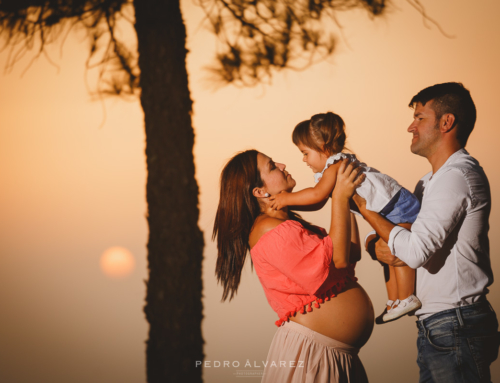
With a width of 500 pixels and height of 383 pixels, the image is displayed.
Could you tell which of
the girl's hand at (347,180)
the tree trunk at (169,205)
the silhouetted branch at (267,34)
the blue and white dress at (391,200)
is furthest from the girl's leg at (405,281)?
the silhouetted branch at (267,34)

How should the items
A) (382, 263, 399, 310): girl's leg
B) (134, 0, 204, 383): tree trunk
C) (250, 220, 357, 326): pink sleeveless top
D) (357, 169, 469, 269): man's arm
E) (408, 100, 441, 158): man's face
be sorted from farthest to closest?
(134, 0, 204, 383): tree trunk → (382, 263, 399, 310): girl's leg → (408, 100, 441, 158): man's face → (250, 220, 357, 326): pink sleeveless top → (357, 169, 469, 269): man's arm

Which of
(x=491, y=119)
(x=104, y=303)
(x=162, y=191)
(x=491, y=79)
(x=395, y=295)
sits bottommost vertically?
(x=104, y=303)

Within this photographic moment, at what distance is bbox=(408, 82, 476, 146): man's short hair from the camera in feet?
5.55

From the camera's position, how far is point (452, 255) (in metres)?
1.59

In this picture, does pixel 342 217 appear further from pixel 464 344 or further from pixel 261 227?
pixel 464 344

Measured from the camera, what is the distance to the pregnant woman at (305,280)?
1.61 m

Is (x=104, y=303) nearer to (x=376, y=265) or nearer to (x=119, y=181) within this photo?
(x=119, y=181)

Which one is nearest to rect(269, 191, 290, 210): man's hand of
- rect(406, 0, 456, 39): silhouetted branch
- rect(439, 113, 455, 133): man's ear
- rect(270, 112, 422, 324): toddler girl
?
rect(270, 112, 422, 324): toddler girl

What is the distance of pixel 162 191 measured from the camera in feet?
8.69

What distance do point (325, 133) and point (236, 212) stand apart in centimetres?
70

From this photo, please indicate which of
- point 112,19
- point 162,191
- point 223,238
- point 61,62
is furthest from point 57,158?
point 223,238

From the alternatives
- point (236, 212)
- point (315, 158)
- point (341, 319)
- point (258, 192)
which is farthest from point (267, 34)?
point (341, 319)

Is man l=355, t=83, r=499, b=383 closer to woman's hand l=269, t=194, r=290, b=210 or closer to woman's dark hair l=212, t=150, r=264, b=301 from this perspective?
woman's hand l=269, t=194, r=290, b=210

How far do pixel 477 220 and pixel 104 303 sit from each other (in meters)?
2.60
